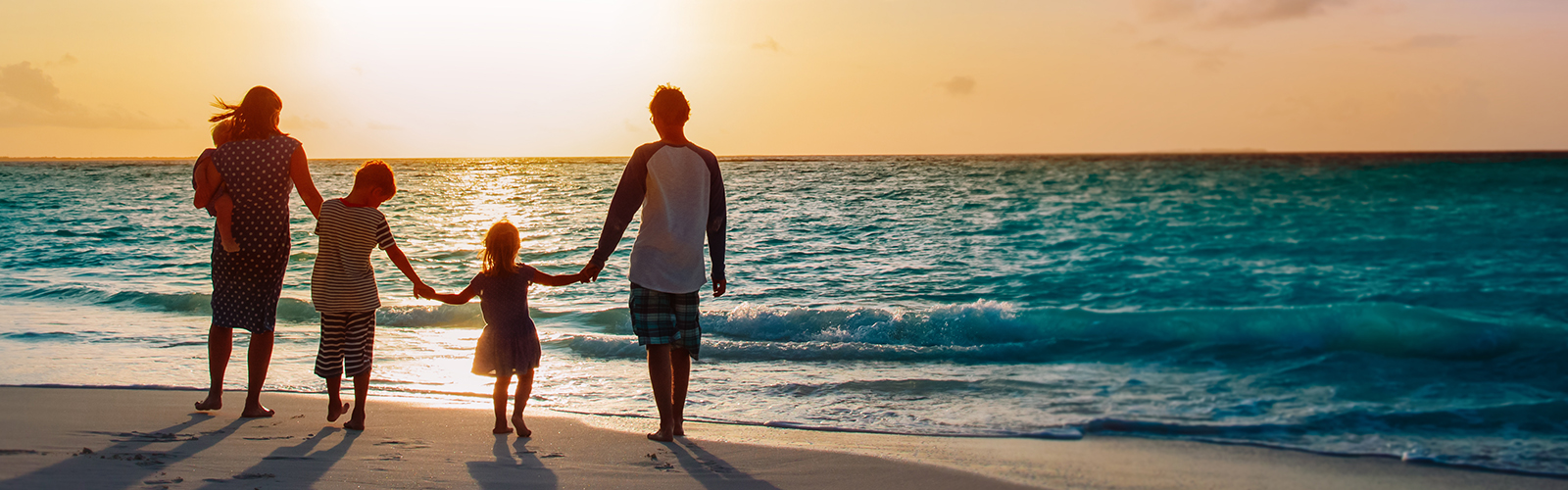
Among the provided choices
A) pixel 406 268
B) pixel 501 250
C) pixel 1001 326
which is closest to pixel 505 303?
pixel 501 250

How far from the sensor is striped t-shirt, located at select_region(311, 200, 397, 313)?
3523 mm

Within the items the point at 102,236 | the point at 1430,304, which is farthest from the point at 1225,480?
the point at 102,236

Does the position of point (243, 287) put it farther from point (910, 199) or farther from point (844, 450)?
point (910, 199)

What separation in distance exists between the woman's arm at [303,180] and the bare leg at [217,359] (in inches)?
27.9

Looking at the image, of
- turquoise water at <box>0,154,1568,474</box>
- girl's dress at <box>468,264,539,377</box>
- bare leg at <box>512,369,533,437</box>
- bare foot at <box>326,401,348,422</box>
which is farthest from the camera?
turquoise water at <box>0,154,1568,474</box>

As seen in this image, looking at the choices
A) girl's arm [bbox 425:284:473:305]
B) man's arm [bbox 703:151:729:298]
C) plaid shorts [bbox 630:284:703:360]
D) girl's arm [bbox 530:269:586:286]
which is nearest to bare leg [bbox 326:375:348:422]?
girl's arm [bbox 425:284:473:305]

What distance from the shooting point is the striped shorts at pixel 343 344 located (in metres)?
3.69

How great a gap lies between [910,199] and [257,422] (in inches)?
1049

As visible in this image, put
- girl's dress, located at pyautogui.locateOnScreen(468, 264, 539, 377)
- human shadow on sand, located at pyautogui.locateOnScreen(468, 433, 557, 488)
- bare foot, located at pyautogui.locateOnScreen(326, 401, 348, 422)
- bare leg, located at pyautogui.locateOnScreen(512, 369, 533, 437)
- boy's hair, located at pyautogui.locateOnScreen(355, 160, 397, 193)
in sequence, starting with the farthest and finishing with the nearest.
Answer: bare foot, located at pyautogui.locateOnScreen(326, 401, 348, 422)
bare leg, located at pyautogui.locateOnScreen(512, 369, 533, 437)
girl's dress, located at pyautogui.locateOnScreen(468, 264, 539, 377)
boy's hair, located at pyautogui.locateOnScreen(355, 160, 397, 193)
human shadow on sand, located at pyautogui.locateOnScreen(468, 433, 557, 488)

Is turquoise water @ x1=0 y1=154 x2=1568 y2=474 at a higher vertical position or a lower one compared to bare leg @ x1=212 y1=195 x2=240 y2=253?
lower

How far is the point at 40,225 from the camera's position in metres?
20.9

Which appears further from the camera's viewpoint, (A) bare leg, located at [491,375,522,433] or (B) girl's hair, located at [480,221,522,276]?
(A) bare leg, located at [491,375,522,433]

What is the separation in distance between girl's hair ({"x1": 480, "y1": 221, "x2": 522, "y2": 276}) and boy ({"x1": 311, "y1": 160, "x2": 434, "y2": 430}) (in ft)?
0.82

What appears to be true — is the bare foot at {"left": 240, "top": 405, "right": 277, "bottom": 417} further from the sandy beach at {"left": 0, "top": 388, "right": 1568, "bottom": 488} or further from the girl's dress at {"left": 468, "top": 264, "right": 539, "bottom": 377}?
the girl's dress at {"left": 468, "top": 264, "right": 539, "bottom": 377}
